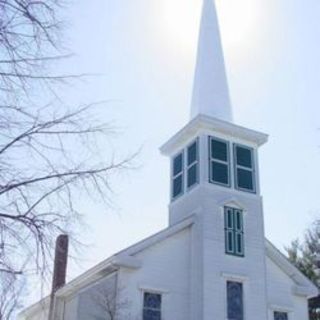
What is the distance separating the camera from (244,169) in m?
23.2

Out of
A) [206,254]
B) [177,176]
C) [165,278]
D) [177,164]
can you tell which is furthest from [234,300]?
[177,164]

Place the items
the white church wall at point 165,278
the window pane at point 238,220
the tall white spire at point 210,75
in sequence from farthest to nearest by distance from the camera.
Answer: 1. the tall white spire at point 210,75
2. the window pane at point 238,220
3. the white church wall at point 165,278

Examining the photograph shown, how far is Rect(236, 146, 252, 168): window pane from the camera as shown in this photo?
76.1ft

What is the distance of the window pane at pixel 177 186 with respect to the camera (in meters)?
23.4

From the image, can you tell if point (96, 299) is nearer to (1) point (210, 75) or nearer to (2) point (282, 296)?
(2) point (282, 296)

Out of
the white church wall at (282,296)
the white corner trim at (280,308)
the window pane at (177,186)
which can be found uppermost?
the window pane at (177,186)

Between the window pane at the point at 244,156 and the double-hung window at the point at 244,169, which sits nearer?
the double-hung window at the point at 244,169

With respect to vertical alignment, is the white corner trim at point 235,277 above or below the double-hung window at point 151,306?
above

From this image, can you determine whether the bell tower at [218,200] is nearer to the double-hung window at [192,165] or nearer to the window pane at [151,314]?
the double-hung window at [192,165]

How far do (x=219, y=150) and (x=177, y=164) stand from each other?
2.22 meters

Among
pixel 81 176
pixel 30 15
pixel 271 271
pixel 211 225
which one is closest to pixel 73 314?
pixel 211 225

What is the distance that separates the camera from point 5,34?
514 centimetres

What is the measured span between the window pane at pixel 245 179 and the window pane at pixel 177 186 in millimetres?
2329

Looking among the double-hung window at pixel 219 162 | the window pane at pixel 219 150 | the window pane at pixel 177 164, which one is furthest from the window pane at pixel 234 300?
the window pane at pixel 177 164
